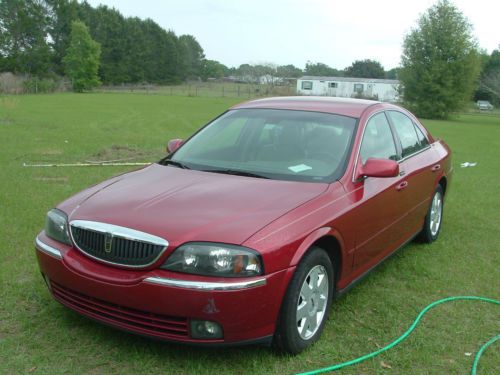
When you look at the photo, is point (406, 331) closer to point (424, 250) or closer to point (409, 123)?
point (424, 250)

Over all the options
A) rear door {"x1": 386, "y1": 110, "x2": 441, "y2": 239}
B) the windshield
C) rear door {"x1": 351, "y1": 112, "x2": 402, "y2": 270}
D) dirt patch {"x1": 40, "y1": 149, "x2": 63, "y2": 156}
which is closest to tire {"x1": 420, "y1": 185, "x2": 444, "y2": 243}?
rear door {"x1": 386, "y1": 110, "x2": 441, "y2": 239}

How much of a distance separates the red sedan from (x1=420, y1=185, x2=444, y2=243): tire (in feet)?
3.46

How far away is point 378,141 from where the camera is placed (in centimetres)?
452

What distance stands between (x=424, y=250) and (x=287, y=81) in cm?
8016

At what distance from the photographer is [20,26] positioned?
71.9 metres

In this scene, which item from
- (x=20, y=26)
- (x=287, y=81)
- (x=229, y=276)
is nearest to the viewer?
(x=229, y=276)

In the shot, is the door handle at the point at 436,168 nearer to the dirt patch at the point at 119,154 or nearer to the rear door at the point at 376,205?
the rear door at the point at 376,205

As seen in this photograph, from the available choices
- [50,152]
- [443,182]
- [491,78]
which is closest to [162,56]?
[491,78]

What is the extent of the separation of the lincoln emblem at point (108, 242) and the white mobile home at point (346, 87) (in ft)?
232

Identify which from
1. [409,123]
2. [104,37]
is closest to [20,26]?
[104,37]

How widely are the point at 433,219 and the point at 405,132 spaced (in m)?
1.23

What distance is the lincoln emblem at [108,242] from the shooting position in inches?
118

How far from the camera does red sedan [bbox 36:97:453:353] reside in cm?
285

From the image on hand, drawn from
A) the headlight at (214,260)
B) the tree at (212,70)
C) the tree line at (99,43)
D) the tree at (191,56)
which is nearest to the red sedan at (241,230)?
the headlight at (214,260)
